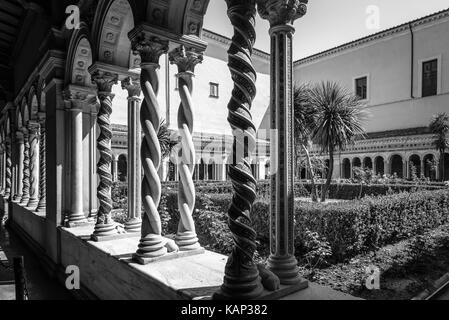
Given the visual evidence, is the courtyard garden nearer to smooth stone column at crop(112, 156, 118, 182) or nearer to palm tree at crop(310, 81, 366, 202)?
palm tree at crop(310, 81, 366, 202)

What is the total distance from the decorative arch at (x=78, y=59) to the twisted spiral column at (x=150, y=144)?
1922 millimetres

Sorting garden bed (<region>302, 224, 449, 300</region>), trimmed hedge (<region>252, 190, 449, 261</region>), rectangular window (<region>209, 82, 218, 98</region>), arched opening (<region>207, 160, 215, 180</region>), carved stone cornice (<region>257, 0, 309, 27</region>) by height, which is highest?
rectangular window (<region>209, 82, 218, 98</region>)

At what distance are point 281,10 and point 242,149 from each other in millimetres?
1144

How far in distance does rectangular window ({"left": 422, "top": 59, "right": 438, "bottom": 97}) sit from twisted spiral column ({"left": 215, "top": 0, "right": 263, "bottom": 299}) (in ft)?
79.8

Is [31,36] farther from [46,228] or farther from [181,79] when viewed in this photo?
[181,79]

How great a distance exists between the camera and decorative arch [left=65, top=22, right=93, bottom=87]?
16.4ft

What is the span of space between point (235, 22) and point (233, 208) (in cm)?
132

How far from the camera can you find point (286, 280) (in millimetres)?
2438

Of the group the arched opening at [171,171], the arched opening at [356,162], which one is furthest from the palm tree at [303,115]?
the arched opening at [356,162]

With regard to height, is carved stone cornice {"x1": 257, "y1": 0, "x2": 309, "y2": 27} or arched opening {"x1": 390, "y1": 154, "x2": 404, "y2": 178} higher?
carved stone cornice {"x1": 257, "y1": 0, "x2": 309, "y2": 27}

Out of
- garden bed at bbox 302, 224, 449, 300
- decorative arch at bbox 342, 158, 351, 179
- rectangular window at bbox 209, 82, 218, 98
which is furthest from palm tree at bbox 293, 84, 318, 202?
decorative arch at bbox 342, 158, 351, 179

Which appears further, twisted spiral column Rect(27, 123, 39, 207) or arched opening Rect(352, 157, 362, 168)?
arched opening Rect(352, 157, 362, 168)
